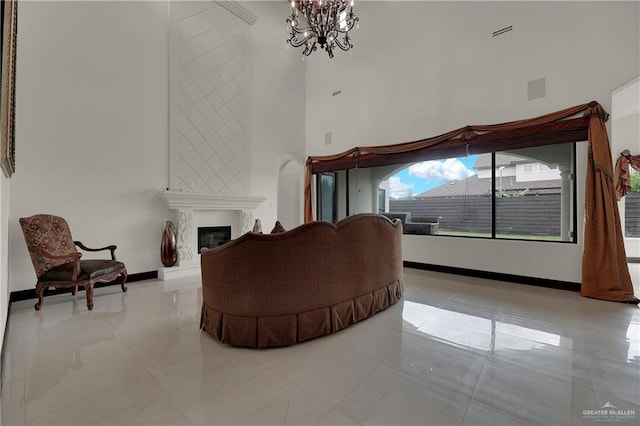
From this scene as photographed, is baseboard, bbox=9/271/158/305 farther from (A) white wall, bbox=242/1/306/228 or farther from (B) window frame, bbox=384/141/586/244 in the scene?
(B) window frame, bbox=384/141/586/244

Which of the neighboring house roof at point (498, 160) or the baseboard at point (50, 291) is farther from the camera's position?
the neighboring house roof at point (498, 160)

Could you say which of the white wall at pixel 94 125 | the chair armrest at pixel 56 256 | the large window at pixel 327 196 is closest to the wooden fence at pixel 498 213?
the large window at pixel 327 196

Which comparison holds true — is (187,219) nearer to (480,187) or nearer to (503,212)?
(480,187)

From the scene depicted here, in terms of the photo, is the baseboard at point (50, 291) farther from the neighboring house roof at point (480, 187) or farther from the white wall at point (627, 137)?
the white wall at point (627, 137)

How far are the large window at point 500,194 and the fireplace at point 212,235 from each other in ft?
13.1

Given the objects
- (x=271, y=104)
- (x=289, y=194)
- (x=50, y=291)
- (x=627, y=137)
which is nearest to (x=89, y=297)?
(x=50, y=291)

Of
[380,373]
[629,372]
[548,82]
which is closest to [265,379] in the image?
[380,373]

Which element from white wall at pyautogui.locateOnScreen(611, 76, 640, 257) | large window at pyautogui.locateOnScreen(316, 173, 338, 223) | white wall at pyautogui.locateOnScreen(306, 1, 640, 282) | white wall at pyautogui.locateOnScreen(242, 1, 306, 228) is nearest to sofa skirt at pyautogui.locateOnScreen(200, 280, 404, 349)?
white wall at pyautogui.locateOnScreen(306, 1, 640, 282)

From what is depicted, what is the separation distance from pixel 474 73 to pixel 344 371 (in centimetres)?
516

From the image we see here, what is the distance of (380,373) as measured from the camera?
1938mm

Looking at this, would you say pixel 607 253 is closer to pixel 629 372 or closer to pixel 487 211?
pixel 487 211

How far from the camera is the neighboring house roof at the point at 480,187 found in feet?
14.2

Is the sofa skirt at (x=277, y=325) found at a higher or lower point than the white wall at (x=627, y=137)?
lower

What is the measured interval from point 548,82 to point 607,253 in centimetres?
253
